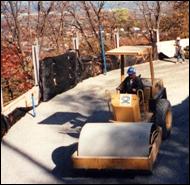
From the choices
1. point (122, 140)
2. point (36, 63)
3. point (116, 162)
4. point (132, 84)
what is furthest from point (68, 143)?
point (36, 63)

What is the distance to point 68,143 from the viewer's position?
12.2 m

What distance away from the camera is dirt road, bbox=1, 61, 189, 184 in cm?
976

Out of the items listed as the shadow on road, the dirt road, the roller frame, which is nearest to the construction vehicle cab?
the shadow on road

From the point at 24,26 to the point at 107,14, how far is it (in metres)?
9.40

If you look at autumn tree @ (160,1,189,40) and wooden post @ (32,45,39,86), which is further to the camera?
autumn tree @ (160,1,189,40)

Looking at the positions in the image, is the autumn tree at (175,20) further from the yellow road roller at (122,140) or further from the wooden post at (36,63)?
the yellow road roller at (122,140)

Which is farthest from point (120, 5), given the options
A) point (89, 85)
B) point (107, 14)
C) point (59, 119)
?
point (59, 119)

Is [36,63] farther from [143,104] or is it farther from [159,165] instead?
[159,165]

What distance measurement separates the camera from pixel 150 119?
37.6 feet

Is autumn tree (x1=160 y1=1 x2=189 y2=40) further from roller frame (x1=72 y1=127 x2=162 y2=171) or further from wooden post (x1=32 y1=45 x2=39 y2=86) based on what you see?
roller frame (x1=72 y1=127 x2=162 y2=171)

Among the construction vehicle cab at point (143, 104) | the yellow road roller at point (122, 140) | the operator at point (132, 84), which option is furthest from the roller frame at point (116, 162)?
the operator at point (132, 84)

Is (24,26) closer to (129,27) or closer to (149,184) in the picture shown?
(129,27)

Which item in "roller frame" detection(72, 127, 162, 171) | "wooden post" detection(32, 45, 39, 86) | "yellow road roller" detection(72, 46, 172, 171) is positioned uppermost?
"wooden post" detection(32, 45, 39, 86)

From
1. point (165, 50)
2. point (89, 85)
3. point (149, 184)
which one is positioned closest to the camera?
point (149, 184)
